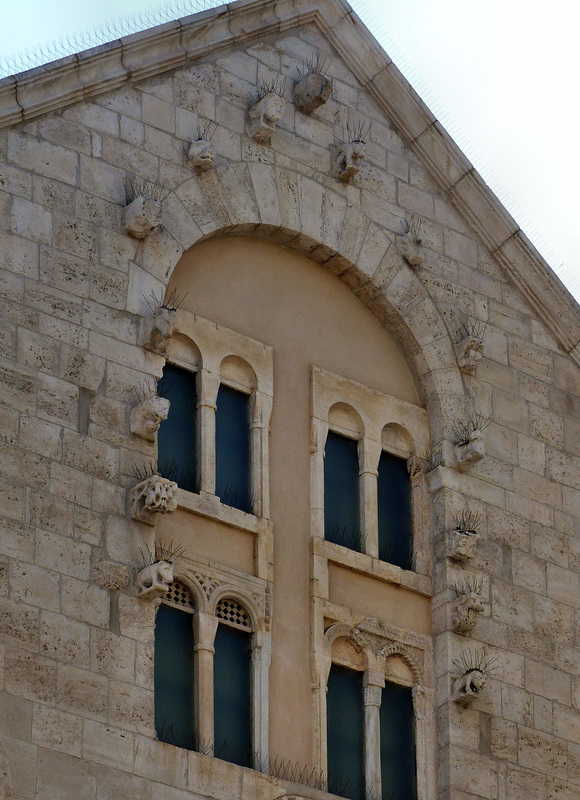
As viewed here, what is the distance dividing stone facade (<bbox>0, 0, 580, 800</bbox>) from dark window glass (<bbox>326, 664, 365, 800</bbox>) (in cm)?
21

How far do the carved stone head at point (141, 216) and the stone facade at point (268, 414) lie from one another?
0.33 ft

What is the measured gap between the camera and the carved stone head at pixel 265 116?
28.2 m

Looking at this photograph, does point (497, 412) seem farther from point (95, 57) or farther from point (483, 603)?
point (95, 57)

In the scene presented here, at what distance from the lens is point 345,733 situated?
2650cm

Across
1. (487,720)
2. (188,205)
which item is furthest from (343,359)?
(487,720)

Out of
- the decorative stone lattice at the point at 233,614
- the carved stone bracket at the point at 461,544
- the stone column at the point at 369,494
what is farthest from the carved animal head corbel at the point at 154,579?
the carved stone bracket at the point at 461,544

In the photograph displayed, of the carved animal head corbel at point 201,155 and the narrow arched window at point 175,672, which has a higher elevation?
the carved animal head corbel at point 201,155

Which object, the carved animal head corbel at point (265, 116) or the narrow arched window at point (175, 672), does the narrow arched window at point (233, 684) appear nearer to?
the narrow arched window at point (175, 672)

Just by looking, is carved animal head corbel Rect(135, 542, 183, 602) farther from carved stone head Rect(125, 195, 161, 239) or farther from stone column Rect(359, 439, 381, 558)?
carved stone head Rect(125, 195, 161, 239)

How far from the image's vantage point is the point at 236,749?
25.4 m

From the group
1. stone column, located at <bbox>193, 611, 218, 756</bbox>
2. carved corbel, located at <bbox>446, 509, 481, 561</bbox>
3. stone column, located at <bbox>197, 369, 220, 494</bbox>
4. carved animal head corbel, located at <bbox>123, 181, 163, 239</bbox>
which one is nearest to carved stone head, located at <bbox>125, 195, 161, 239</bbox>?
carved animal head corbel, located at <bbox>123, 181, 163, 239</bbox>

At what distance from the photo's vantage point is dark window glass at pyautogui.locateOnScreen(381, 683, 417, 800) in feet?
87.3

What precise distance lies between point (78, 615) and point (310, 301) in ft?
18.9

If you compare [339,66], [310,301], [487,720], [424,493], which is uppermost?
[339,66]
